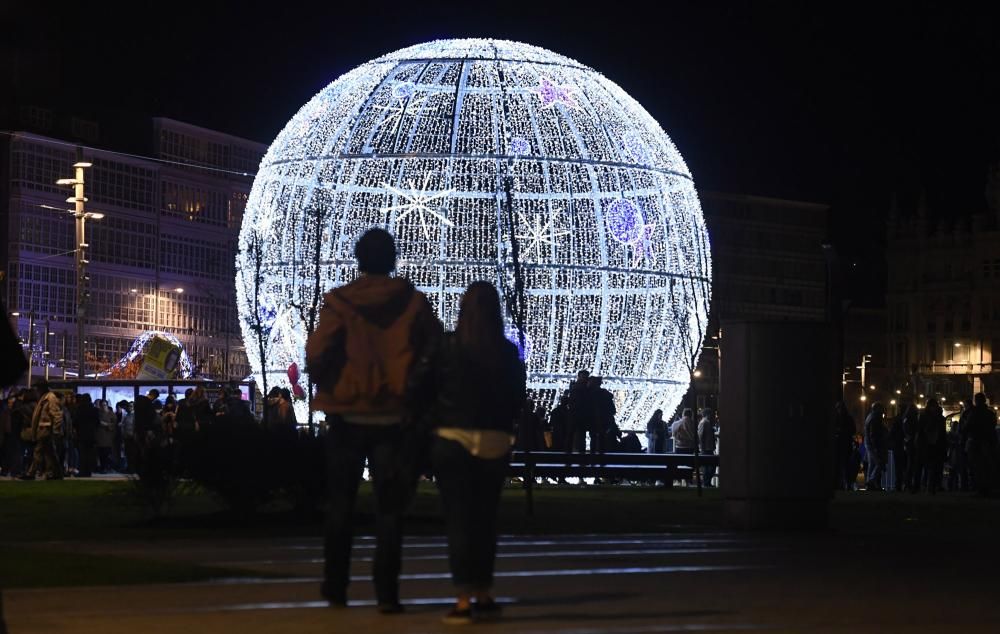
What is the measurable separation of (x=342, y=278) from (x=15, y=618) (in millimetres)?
29919

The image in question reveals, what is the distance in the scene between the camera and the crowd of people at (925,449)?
33.0 m

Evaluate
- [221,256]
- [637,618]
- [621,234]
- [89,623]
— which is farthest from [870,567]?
[221,256]

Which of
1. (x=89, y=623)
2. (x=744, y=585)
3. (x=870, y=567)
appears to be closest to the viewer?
(x=89, y=623)

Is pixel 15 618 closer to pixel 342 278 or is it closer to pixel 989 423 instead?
pixel 989 423

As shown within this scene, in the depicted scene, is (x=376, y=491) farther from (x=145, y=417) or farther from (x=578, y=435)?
(x=145, y=417)

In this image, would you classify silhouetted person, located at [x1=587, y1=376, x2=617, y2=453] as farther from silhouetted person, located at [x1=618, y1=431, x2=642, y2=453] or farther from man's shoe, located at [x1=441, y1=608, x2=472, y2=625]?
man's shoe, located at [x1=441, y1=608, x2=472, y2=625]

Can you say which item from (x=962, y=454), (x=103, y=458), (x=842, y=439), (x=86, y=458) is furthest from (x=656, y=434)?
(x=103, y=458)

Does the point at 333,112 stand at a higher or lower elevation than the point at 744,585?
higher

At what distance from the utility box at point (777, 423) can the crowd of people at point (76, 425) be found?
493 inches

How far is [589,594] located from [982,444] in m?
23.0

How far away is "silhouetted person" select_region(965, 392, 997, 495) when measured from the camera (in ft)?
107

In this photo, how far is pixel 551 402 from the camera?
41.6 metres

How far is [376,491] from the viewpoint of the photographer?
981cm

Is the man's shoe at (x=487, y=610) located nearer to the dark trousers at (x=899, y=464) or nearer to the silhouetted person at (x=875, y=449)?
the dark trousers at (x=899, y=464)
